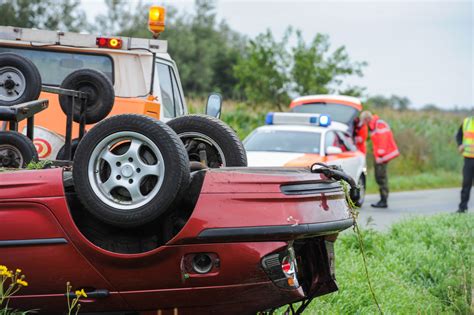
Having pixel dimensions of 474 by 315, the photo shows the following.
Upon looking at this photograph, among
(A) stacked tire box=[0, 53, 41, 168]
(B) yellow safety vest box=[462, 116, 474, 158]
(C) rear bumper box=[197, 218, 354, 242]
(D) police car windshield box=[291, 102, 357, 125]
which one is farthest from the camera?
(D) police car windshield box=[291, 102, 357, 125]

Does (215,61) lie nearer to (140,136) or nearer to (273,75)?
(273,75)

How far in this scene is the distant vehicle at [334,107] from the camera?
20031 millimetres

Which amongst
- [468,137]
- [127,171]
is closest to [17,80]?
[127,171]

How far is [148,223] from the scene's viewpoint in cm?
470

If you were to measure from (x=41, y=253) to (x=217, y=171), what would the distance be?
1.04m

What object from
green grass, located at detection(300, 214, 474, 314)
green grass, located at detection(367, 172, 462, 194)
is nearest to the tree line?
green grass, located at detection(367, 172, 462, 194)

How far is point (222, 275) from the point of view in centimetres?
454

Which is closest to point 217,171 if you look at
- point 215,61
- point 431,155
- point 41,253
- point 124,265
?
point 124,265

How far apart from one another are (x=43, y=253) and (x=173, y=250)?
70 cm

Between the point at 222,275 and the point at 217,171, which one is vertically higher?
the point at 217,171

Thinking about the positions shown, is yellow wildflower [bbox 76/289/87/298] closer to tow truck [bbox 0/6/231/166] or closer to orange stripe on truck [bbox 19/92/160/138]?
orange stripe on truck [bbox 19/92/160/138]

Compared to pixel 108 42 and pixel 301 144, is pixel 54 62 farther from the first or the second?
pixel 301 144

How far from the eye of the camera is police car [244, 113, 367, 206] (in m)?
14.1

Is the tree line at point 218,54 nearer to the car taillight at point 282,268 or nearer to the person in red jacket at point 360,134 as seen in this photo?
the person in red jacket at point 360,134
